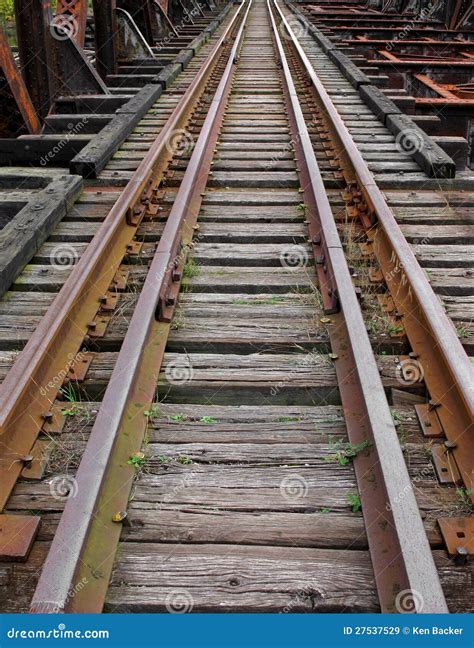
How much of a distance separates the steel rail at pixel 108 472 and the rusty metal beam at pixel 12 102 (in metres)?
3.50

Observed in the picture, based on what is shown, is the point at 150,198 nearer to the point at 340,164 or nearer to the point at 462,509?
the point at 340,164

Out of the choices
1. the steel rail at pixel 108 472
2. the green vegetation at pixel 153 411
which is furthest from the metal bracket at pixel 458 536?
the green vegetation at pixel 153 411

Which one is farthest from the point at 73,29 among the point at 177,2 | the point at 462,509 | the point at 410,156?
the point at 177,2

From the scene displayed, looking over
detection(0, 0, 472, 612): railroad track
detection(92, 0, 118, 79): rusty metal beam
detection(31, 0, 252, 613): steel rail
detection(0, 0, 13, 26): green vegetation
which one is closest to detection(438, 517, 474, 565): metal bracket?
detection(0, 0, 472, 612): railroad track

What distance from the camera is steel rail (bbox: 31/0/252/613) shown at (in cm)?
189

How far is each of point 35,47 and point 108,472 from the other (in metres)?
6.44

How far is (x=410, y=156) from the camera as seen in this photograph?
598cm

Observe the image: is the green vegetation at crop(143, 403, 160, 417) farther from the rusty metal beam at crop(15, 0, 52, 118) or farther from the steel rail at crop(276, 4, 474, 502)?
the rusty metal beam at crop(15, 0, 52, 118)

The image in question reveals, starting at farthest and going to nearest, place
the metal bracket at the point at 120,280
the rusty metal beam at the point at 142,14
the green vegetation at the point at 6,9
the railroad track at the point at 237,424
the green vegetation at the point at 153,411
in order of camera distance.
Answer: the green vegetation at the point at 6,9
the rusty metal beam at the point at 142,14
the metal bracket at the point at 120,280
the green vegetation at the point at 153,411
the railroad track at the point at 237,424

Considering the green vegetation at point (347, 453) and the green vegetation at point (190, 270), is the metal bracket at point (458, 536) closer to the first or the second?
the green vegetation at point (347, 453)

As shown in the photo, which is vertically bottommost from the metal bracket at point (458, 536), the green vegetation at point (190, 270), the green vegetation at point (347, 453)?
the metal bracket at point (458, 536)

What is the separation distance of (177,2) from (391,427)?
55.7 feet

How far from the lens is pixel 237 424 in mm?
2748

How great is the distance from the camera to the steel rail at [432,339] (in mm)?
2527
